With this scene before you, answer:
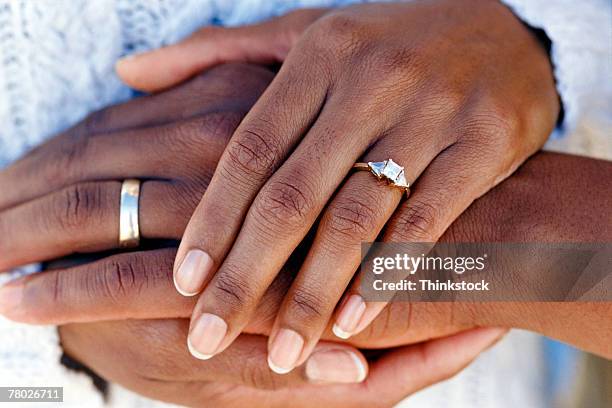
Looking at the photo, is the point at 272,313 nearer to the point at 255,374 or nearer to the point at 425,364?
the point at 255,374

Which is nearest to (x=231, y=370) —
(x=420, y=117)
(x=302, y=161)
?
(x=302, y=161)

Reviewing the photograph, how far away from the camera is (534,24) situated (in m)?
1.07

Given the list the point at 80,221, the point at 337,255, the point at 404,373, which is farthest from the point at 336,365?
the point at 80,221

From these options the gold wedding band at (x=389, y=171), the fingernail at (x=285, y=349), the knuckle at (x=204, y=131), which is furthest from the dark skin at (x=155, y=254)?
the gold wedding band at (x=389, y=171)

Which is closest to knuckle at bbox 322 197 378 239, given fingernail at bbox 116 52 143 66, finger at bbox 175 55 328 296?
finger at bbox 175 55 328 296

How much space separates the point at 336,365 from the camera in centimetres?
99

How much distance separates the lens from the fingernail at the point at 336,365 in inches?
38.7

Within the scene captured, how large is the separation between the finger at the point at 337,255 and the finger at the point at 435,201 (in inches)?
0.7

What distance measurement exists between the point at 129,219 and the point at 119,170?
9 centimetres

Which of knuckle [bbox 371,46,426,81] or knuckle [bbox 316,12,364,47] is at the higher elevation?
knuckle [bbox 316,12,364,47]

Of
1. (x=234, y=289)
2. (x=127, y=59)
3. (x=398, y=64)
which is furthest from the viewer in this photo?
(x=127, y=59)

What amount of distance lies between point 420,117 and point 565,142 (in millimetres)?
362

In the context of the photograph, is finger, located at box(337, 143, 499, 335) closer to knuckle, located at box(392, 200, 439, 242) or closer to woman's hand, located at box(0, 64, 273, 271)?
knuckle, located at box(392, 200, 439, 242)

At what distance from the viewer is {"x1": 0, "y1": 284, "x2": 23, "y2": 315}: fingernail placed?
992 millimetres
